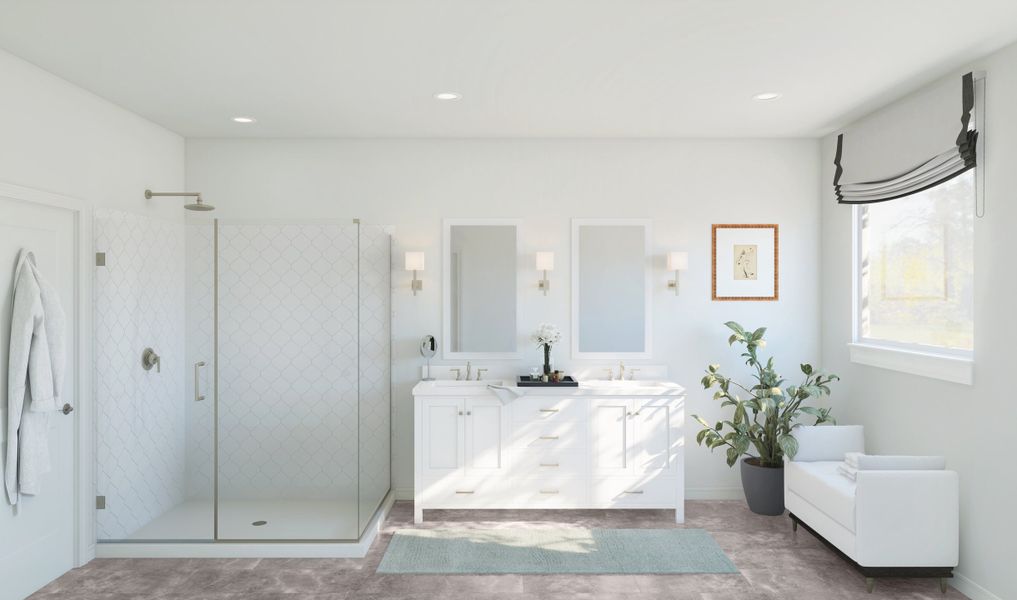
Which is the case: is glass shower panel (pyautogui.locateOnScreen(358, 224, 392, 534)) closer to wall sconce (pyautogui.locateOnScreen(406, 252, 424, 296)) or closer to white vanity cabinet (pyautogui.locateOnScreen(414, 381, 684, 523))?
wall sconce (pyautogui.locateOnScreen(406, 252, 424, 296))

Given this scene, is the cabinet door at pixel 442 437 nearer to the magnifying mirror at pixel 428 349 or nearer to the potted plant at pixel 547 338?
the magnifying mirror at pixel 428 349

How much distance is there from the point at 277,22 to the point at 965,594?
13.8 ft

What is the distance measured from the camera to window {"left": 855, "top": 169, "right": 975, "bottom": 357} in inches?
136

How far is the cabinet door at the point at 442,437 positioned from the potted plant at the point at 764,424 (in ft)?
5.36

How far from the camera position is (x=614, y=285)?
4.84m

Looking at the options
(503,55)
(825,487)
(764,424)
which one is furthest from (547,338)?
(503,55)

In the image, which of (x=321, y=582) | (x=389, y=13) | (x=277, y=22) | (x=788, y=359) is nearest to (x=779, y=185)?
(x=788, y=359)

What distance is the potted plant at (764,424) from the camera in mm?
4340

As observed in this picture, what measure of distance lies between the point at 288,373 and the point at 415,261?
117 cm

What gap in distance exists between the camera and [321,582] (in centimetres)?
345

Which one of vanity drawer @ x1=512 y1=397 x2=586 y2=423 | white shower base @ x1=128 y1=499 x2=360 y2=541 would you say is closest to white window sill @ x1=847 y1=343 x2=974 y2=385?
vanity drawer @ x1=512 y1=397 x2=586 y2=423

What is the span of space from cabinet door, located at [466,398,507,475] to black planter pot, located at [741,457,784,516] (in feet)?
5.51

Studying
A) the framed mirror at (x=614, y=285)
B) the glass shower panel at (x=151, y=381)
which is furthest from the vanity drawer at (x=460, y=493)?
the glass shower panel at (x=151, y=381)

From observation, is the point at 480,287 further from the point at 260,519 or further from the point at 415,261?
the point at 260,519
